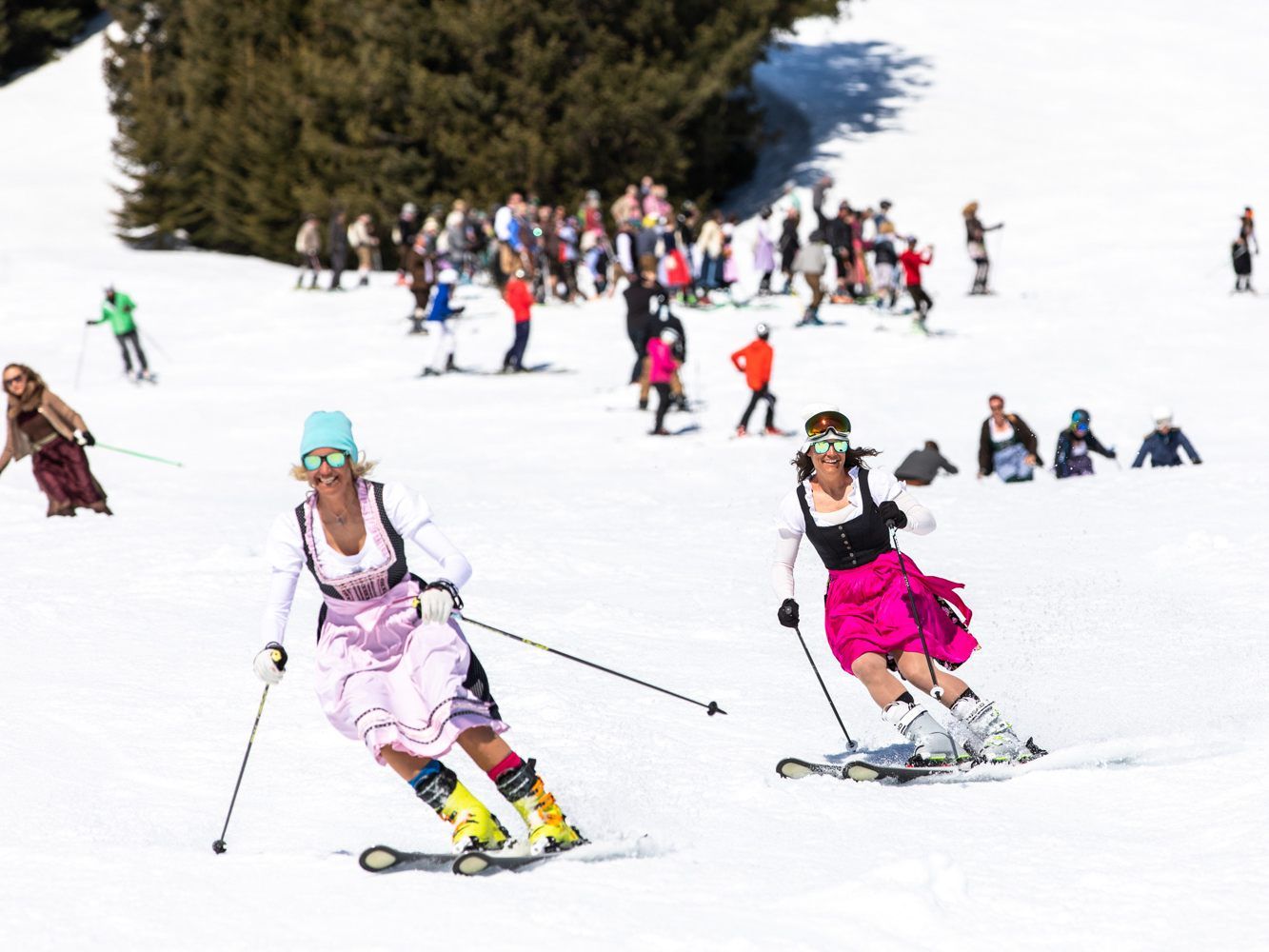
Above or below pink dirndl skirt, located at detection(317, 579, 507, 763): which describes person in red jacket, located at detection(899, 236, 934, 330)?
above

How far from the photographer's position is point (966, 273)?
29094 millimetres

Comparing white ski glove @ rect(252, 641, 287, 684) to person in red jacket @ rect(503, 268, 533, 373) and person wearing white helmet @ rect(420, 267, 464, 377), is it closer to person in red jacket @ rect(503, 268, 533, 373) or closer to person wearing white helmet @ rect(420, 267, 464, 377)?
person wearing white helmet @ rect(420, 267, 464, 377)

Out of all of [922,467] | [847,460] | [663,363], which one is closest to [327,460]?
[847,460]

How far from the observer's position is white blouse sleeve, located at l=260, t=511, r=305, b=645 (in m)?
5.34

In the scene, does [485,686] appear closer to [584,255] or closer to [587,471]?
[587,471]

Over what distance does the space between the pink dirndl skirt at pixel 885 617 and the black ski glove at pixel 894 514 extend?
A: 0.20m

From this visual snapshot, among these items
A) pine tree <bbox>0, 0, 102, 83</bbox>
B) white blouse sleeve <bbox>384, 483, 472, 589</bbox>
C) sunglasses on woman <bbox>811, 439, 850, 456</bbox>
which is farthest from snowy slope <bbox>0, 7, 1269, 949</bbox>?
pine tree <bbox>0, 0, 102, 83</bbox>

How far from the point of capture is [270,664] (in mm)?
5160

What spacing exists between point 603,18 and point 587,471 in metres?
19.6

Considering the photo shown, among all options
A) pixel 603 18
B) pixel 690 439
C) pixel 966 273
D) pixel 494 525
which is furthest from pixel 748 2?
pixel 494 525

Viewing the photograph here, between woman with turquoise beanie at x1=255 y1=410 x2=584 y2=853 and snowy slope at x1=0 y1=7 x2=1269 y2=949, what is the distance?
1.10ft

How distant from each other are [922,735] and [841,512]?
37.8 inches

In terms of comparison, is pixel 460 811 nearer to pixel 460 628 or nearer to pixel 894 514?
pixel 460 628

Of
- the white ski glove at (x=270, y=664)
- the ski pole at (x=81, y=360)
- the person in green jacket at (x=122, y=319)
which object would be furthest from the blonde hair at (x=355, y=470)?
the ski pole at (x=81, y=360)
